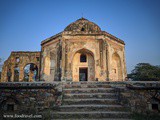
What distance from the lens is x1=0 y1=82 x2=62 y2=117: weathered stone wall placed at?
498cm

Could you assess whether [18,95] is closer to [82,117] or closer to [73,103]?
[73,103]

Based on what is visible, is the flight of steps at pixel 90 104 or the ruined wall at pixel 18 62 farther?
the ruined wall at pixel 18 62

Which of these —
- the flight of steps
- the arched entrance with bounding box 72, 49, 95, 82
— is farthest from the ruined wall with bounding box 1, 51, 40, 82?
the flight of steps

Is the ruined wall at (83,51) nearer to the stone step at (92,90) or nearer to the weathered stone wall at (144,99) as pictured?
the stone step at (92,90)

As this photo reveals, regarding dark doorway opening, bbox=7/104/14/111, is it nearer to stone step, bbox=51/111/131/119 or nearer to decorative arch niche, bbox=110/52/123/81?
stone step, bbox=51/111/131/119

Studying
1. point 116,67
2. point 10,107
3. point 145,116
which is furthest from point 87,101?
point 116,67

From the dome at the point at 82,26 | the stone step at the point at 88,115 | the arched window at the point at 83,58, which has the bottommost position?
the stone step at the point at 88,115

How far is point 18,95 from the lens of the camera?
512 centimetres

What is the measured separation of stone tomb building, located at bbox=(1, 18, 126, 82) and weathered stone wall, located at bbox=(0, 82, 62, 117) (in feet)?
24.6

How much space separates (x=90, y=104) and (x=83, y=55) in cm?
958

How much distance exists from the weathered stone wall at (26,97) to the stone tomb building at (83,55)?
24.6ft

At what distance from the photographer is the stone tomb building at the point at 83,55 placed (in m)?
13.0

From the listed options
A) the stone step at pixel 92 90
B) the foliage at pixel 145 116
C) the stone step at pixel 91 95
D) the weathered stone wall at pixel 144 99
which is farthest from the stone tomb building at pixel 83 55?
the foliage at pixel 145 116

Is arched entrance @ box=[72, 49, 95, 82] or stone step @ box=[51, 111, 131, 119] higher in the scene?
arched entrance @ box=[72, 49, 95, 82]
